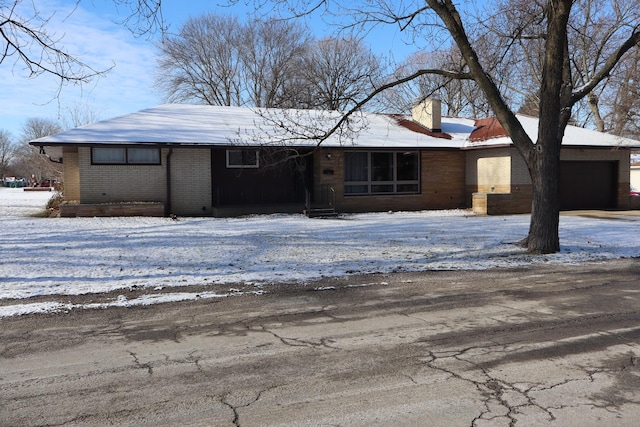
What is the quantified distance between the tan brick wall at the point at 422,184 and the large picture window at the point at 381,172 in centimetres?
34

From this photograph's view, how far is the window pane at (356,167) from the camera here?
21656 mm

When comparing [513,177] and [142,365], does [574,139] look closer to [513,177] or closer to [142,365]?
[513,177]

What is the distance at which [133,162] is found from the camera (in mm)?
18719

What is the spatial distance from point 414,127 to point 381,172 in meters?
4.13

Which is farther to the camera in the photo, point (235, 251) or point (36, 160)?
point (36, 160)

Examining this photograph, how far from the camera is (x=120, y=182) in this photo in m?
18.6

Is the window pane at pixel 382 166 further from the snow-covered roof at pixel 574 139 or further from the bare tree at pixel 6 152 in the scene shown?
the bare tree at pixel 6 152

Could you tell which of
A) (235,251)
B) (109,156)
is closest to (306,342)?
(235,251)

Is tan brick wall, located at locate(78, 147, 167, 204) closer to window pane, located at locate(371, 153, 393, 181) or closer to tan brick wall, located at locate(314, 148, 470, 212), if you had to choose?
tan brick wall, located at locate(314, 148, 470, 212)

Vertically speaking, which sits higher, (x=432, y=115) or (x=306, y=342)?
(x=432, y=115)

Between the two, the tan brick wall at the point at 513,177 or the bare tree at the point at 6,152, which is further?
the bare tree at the point at 6,152

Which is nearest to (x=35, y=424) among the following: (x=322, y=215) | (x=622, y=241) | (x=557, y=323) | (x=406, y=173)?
(x=557, y=323)

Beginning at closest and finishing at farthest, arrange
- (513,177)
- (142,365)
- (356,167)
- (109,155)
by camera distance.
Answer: (142,365)
(109,155)
(513,177)
(356,167)

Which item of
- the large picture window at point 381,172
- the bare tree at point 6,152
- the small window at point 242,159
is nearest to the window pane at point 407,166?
the large picture window at point 381,172
